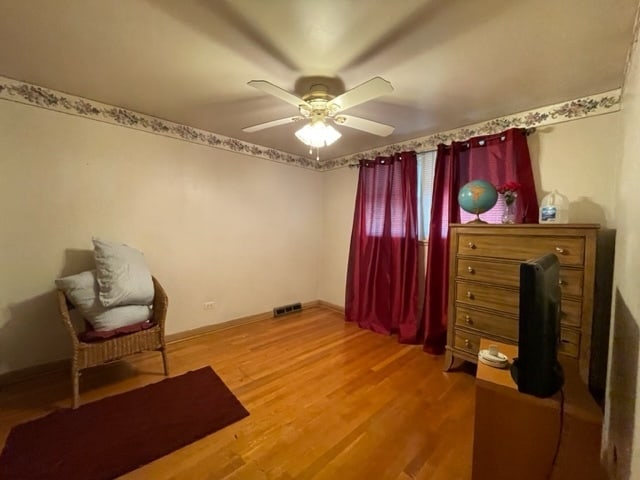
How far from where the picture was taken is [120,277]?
6.18 ft

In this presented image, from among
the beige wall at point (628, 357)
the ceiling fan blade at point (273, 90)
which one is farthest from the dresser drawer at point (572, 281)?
the ceiling fan blade at point (273, 90)

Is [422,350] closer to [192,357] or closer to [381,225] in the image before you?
[381,225]

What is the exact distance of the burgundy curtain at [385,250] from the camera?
288 cm

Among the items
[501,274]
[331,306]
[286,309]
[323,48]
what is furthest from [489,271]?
[286,309]

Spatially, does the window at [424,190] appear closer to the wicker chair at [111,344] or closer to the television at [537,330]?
the television at [537,330]

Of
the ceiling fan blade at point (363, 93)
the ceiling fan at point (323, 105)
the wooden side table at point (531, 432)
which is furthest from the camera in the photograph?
the ceiling fan at point (323, 105)

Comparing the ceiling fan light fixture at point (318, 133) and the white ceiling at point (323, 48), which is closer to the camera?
the white ceiling at point (323, 48)

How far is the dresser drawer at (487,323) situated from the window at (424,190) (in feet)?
3.25

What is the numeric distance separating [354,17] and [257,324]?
3.05 metres

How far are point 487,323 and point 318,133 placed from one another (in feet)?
6.20

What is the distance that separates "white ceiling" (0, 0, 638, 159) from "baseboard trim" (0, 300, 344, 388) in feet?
7.16

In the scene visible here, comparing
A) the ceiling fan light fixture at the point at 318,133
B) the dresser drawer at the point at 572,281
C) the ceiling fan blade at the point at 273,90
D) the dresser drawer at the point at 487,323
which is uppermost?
the ceiling fan blade at the point at 273,90

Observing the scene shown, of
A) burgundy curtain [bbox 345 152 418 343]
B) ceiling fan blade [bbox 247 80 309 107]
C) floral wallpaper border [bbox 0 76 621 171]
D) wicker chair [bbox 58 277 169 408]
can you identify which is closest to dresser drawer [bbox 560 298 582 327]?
burgundy curtain [bbox 345 152 418 343]

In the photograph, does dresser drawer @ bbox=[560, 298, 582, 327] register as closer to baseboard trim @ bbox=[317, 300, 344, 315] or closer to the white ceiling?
the white ceiling
